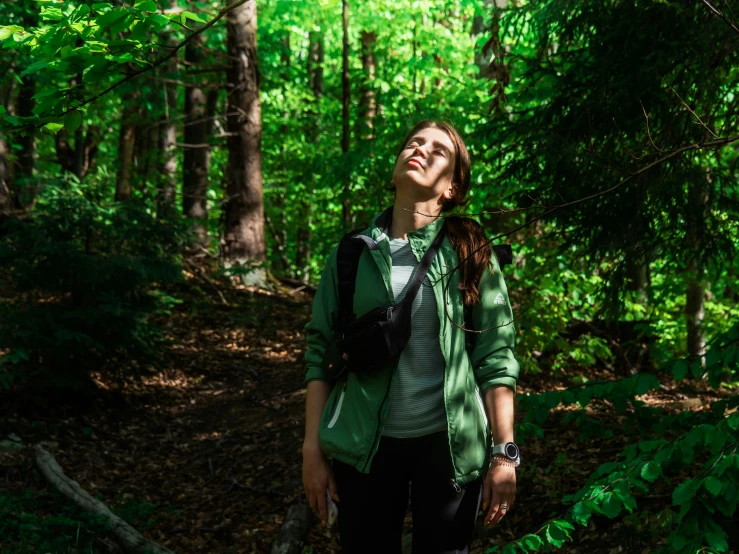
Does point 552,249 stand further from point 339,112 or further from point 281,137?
point 281,137

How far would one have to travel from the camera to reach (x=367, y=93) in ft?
46.6

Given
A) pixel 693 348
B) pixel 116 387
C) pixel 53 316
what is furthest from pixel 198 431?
pixel 693 348

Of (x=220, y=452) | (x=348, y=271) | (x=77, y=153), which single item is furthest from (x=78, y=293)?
(x=77, y=153)

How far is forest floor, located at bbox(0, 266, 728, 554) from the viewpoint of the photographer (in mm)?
4648

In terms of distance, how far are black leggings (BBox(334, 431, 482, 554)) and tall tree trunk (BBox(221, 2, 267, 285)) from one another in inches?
333

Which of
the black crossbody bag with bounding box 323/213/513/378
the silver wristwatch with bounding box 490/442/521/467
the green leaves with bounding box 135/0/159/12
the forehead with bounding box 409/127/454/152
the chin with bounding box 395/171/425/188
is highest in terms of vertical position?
the green leaves with bounding box 135/0/159/12

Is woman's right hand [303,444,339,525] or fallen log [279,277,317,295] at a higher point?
woman's right hand [303,444,339,525]

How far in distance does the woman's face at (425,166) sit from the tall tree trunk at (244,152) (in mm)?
8294

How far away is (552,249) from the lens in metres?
6.42

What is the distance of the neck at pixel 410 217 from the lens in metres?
2.41

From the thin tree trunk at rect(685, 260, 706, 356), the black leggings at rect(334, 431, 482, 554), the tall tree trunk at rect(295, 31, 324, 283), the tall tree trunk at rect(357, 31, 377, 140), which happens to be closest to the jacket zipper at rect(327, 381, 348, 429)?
the black leggings at rect(334, 431, 482, 554)

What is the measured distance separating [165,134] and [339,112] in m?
3.69

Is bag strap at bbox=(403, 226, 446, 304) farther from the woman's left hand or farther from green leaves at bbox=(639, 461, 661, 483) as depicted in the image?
green leaves at bbox=(639, 461, 661, 483)

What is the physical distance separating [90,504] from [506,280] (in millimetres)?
4213
